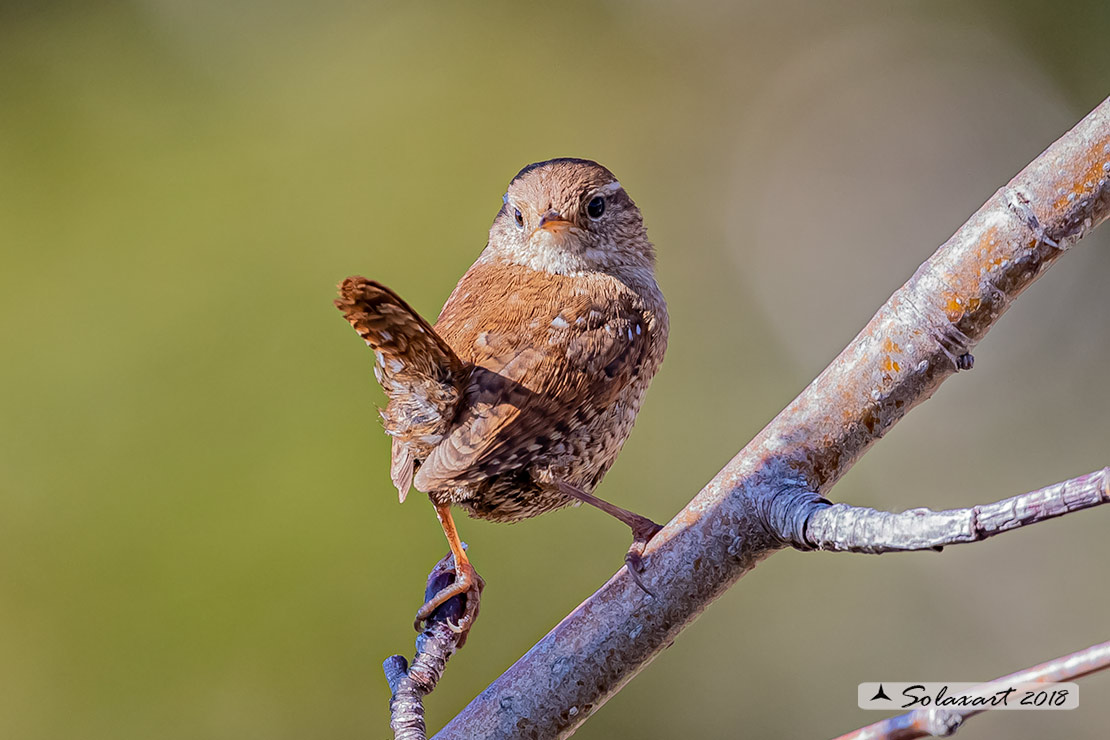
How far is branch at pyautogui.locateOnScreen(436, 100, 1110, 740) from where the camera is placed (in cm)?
157

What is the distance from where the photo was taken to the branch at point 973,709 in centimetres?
97

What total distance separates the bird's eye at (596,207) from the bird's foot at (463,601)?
777 millimetres

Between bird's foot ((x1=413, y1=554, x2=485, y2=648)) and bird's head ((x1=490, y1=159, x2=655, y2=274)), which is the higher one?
bird's head ((x1=490, y1=159, x2=655, y2=274))

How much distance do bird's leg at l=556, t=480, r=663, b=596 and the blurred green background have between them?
1.93 metres

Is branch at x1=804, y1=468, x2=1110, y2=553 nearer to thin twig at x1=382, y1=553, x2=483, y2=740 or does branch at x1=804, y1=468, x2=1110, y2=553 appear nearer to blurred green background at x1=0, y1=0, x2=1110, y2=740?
thin twig at x1=382, y1=553, x2=483, y2=740

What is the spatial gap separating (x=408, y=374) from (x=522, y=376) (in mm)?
190

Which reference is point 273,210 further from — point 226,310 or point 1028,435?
point 1028,435

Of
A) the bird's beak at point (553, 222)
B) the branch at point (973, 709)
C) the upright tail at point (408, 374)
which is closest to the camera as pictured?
the branch at point (973, 709)

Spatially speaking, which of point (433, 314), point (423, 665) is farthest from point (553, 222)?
point (433, 314)

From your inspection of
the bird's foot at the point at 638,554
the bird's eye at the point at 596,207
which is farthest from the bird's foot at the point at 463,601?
the bird's eye at the point at 596,207

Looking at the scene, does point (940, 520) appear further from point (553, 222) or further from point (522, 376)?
Answer: point (553, 222)

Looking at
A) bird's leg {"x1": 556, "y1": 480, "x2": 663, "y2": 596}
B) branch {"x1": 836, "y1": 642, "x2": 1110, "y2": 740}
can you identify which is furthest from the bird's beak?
branch {"x1": 836, "y1": 642, "x2": 1110, "y2": 740}

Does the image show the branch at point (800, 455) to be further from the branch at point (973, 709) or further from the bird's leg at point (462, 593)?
the branch at point (973, 709)

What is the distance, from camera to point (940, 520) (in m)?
1.19
